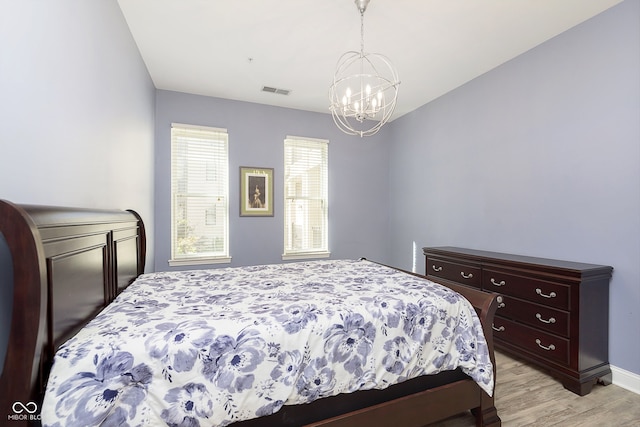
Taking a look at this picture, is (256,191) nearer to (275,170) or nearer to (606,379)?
(275,170)

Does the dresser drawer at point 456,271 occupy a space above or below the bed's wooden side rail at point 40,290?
below

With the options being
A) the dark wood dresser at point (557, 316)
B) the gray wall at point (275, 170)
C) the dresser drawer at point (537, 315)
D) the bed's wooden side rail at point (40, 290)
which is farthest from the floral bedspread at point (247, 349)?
the gray wall at point (275, 170)

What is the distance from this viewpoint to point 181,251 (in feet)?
12.6

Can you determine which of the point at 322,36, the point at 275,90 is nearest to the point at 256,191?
the point at 275,90

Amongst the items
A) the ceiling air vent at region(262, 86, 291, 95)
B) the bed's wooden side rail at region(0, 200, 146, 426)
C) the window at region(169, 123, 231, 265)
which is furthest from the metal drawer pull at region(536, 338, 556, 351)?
the ceiling air vent at region(262, 86, 291, 95)

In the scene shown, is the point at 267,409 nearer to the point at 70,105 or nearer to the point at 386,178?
the point at 70,105

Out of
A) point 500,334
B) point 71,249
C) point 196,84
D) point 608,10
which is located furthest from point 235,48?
point 500,334

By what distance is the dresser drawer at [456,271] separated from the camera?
9.61ft

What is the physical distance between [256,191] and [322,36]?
2.19 m

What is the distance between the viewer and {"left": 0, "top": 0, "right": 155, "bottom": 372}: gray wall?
1095 mm

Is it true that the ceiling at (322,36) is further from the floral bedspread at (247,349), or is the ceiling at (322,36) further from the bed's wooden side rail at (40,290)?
the floral bedspread at (247,349)

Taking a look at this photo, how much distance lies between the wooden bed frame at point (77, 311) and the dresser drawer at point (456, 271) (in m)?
1.02

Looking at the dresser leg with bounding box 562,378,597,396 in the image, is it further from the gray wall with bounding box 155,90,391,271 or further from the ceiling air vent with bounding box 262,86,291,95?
the ceiling air vent with bounding box 262,86,291,95

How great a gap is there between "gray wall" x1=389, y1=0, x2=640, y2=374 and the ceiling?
28 cm
